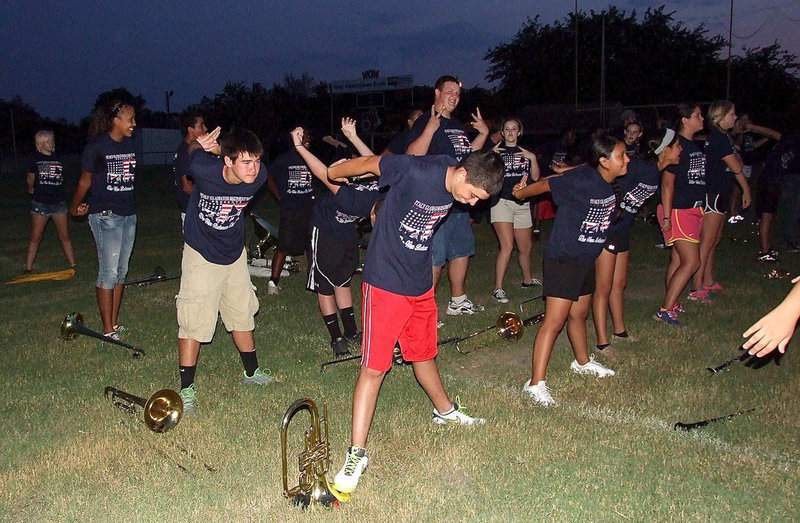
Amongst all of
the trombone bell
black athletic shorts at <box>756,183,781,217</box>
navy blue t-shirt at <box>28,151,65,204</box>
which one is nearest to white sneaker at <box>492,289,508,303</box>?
the trombone bell

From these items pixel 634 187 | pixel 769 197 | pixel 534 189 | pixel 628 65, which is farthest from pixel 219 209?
pixel 628 65

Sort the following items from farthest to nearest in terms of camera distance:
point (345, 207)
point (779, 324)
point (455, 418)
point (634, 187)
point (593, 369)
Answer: point (634, 187), point (593, 369), point (345, 207), point (455, 418), point (779, 324)

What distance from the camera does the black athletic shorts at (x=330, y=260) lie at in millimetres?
6656

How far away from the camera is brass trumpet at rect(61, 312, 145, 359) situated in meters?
6.66

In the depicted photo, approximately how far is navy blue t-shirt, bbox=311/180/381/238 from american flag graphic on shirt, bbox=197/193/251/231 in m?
0.84

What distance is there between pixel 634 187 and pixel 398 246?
3.05m

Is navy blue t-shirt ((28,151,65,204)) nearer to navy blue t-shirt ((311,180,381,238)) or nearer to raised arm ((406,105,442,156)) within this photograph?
navy blue t-shirt ((311,180,381,238))

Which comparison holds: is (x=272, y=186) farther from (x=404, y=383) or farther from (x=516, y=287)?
(x=404, y=383)

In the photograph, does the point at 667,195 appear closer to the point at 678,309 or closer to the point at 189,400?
the point at 678,309

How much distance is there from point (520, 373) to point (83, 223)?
41.8ft

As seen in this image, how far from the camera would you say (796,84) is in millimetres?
43062

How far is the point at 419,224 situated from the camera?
168 inches

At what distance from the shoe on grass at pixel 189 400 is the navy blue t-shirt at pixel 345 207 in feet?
5.97

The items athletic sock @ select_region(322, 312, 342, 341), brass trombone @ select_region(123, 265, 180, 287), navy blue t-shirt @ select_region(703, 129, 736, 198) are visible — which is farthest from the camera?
brass trombone @ select_region(123, 265, 180, 287)
